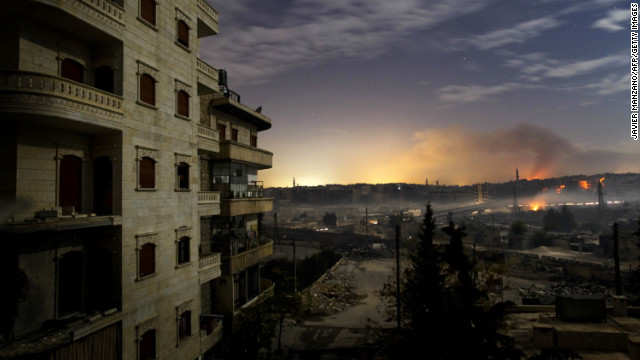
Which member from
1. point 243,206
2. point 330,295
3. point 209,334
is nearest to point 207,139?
point 243,206

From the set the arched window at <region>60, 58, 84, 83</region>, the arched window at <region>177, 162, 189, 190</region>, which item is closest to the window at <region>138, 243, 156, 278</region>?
the arched window at <region>177, 162, 189, 190</region>

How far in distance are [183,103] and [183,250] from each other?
716 centimetres

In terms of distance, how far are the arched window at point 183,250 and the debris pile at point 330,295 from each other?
1366 cm

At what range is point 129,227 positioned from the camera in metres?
12.1

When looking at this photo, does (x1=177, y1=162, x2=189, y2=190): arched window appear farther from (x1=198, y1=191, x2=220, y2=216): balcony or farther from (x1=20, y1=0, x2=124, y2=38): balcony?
(x1=20, y1=0, x2=124, y2=38): balcony

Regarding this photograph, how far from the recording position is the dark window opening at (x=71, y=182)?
36.2 ft

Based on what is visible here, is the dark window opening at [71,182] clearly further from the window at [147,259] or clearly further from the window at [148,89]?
the window at [148,89]

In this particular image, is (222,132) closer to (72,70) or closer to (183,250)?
(183,250)

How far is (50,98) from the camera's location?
9344 mm

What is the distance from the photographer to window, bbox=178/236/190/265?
50.4ft

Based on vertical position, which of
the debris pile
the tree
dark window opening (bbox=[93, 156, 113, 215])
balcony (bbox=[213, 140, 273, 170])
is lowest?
the debris pile

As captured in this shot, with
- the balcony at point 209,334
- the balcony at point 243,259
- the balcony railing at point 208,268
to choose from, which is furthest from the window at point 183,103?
the balcony at point 209,334

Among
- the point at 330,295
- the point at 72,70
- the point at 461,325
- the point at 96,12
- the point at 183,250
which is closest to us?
the point at 461,325

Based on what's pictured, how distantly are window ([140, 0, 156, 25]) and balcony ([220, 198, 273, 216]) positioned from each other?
1058 cm
